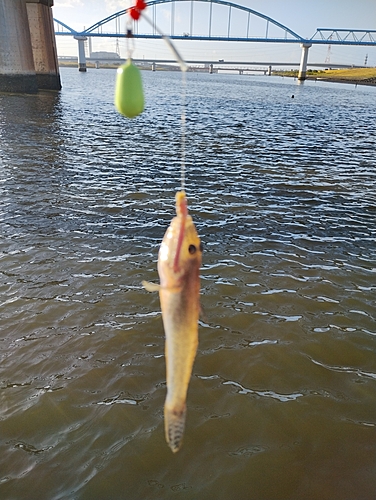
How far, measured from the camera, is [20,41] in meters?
50.7

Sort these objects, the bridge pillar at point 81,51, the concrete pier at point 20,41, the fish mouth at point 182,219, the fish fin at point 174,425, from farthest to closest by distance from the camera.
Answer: the bridge pillar at point 81,51 < the concrete pier at point 20,41 < the fish fin at point 174,425 < the fish mouth at point 182,219

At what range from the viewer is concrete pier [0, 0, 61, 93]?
160 feet

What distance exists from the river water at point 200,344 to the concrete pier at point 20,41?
44222 millimetres

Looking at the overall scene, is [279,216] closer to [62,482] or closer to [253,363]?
[253,363]

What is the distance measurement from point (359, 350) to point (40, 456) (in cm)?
496

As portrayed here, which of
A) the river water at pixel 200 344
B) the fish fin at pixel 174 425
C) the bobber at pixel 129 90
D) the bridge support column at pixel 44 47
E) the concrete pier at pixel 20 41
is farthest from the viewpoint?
the bridge support column at pixel 44 47

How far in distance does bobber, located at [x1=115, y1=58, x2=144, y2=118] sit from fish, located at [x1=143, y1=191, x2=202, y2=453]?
124cm

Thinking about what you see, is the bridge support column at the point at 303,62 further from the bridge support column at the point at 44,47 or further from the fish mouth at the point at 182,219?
the fish mouth at the point at 182,219

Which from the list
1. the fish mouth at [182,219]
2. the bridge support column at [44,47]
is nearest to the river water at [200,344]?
the fish mouth at [182,219]

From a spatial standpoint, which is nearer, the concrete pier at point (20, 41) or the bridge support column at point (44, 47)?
the concrete pier at point (20, 41)

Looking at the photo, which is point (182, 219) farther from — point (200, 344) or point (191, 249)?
point (200, 344)

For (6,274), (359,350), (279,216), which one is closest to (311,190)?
(279,216)

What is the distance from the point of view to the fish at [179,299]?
1.87m

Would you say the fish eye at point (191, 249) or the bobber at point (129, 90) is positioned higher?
the bobber at point (129, 90)
